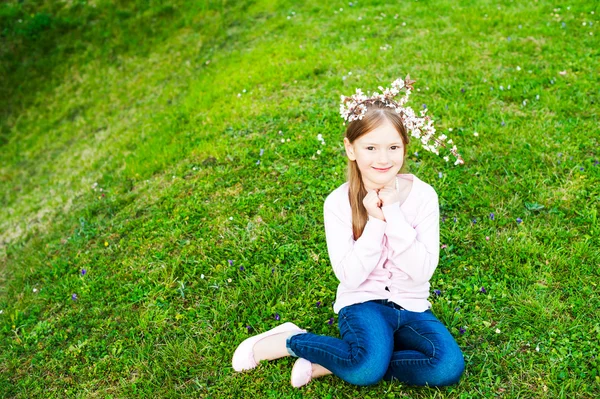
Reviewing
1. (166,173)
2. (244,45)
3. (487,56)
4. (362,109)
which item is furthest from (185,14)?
(362,109)

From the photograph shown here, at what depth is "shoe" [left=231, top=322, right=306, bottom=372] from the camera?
4.25 meters

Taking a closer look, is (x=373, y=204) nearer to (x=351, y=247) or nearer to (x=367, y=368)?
(x=351, y=247)

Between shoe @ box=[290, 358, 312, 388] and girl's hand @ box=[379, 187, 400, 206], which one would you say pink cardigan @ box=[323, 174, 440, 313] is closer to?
girl's hand @ box=[379, 187, 400, 206]

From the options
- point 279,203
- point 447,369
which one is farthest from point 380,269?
point 279,203

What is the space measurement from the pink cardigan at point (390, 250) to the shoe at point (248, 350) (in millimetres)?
534

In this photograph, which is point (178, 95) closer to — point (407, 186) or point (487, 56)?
point (487, 56)

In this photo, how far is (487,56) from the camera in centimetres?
822

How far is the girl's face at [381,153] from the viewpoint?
3752mm

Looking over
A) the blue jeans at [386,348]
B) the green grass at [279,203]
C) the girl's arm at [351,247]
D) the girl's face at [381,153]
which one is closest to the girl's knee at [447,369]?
the blue jeans at [386,348]

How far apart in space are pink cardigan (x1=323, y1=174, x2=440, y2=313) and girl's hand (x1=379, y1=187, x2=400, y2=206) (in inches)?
2.0

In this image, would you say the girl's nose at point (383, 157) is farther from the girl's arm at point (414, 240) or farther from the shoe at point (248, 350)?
the shoe at point (248, 350)

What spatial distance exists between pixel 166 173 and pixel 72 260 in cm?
180

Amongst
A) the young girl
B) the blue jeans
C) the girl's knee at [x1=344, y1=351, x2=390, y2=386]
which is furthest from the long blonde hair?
the girl's knee at [x1=344, y1=351, x2=390, y2=386]

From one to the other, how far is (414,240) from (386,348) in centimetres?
88
